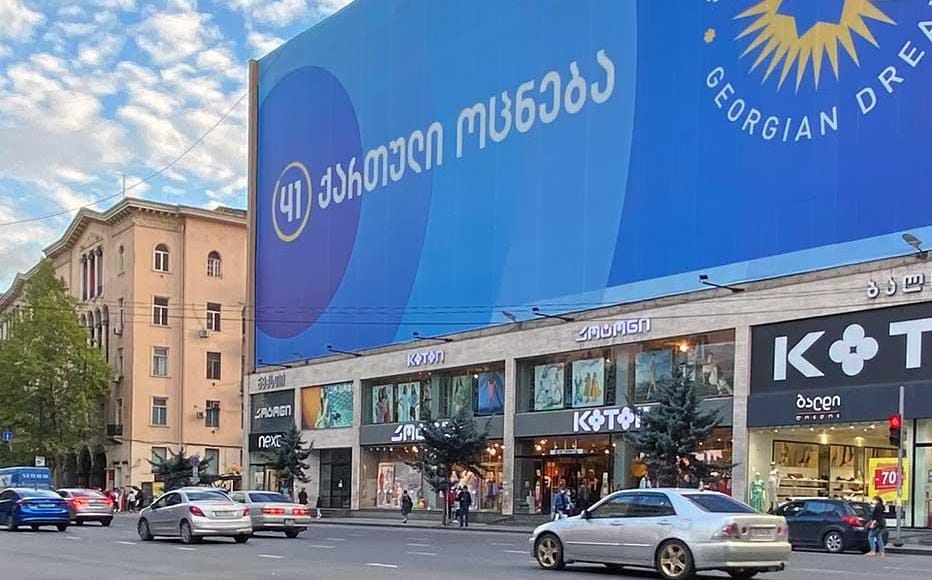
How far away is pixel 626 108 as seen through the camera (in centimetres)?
4616

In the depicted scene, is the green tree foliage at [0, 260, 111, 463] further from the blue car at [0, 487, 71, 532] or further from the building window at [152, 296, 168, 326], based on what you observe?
the blue car at [0, 487, 71, 532]

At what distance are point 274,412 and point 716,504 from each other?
51.2 meters

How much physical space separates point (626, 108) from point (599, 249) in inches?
214

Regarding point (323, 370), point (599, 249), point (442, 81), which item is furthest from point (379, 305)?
point (599, 249)

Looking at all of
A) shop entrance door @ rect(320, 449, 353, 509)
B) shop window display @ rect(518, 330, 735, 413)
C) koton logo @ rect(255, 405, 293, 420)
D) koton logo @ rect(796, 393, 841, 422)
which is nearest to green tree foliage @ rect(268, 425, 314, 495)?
shop entrance door @ rect(320, 449, 353, 509)

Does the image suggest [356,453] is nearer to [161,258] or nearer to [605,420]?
[605,420]

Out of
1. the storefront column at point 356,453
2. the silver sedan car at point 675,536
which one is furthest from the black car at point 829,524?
the storefront column at point 356,453

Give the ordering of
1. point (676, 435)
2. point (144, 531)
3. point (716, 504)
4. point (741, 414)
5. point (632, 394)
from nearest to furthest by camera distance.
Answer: point (716, 504), point (144, 531), point (676, 435), point (741, 414), point (632, 394)

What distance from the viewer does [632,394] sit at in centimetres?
4494

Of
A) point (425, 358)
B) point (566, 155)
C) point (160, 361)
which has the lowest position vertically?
point (160, 361)

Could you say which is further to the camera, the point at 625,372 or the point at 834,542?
the point at 625,372

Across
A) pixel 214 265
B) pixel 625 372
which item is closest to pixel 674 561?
pixel 625 372

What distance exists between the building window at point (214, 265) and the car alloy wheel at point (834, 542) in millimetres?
58905

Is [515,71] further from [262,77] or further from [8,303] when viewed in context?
[8,303]
